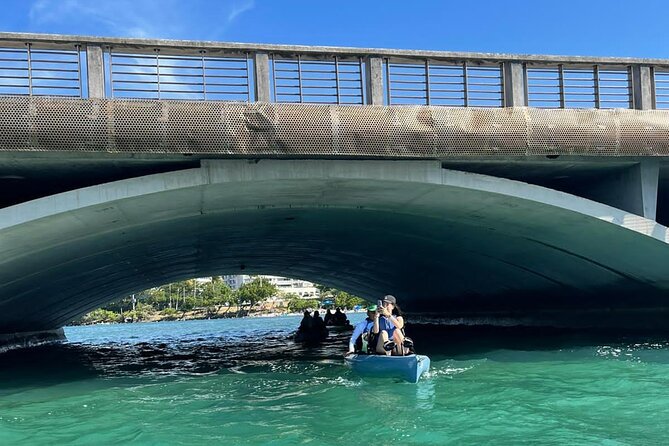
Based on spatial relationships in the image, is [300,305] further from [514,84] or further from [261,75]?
[261,75]

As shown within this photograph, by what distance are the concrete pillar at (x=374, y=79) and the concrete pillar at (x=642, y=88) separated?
5506 mm

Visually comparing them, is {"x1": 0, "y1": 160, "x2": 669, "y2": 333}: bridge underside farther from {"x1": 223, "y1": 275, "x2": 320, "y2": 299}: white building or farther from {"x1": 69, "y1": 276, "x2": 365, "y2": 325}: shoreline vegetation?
{"x1": 223, "y1": 275, "x2": 320, "y2": 299}: white building

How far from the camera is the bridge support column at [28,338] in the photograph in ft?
79.2

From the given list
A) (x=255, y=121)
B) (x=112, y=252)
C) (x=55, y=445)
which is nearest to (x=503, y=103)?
(x=255, y=121)

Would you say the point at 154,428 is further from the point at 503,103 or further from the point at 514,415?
the point at 503,103

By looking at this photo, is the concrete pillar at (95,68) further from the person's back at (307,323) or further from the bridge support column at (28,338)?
the bridge support column at (28,338)

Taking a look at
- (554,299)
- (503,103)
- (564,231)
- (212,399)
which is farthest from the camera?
(554,299)

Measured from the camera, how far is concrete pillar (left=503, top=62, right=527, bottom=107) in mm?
12297

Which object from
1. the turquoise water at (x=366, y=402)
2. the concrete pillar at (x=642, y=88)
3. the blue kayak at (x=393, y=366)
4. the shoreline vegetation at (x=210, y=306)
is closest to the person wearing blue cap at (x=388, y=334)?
the blue kayak at (x=393, y=366)

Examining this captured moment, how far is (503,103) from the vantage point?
40.7 feet

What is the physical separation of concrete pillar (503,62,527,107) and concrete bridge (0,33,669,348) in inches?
1.2

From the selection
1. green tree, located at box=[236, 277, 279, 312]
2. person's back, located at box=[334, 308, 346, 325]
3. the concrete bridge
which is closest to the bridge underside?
the concrete bridge

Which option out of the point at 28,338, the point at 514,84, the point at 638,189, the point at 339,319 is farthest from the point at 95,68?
the point at 339,319

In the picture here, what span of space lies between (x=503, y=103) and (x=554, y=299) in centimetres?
985
